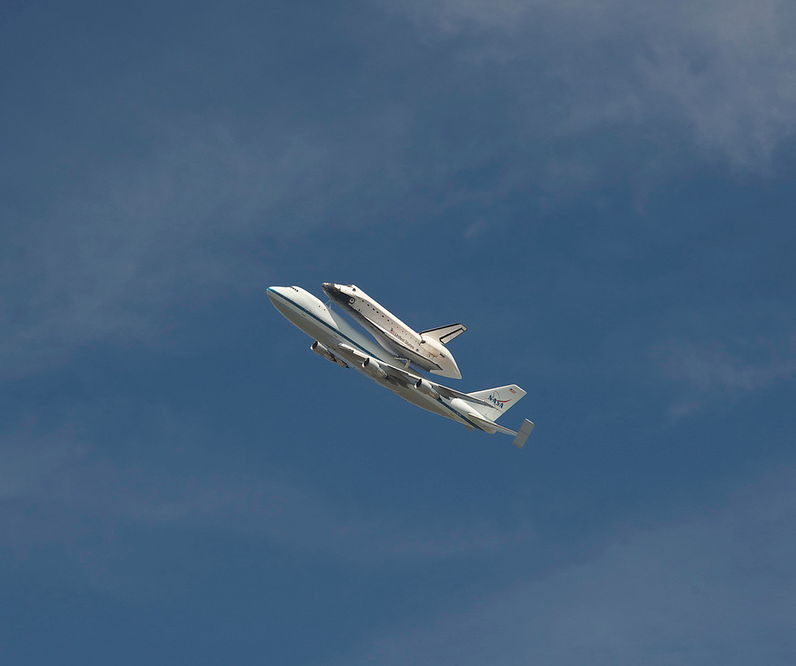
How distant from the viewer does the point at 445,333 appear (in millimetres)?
108875

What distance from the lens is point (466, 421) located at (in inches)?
4363

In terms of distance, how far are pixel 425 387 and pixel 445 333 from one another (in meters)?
6.73

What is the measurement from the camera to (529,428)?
366 feet

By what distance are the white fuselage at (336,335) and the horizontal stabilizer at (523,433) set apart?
10066 mm

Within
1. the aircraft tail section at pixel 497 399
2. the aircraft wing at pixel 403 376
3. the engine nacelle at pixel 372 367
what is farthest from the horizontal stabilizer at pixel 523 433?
the engine nacelle at pixel 372 367

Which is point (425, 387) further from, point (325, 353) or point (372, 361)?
point (325, 353)

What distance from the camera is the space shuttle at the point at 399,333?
105 meters

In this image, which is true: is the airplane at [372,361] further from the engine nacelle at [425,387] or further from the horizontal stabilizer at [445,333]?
the horizontal stabilizer at [445,333]

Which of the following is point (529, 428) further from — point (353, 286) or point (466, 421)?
point (353, 286)

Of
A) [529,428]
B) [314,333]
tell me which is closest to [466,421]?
[529,428]

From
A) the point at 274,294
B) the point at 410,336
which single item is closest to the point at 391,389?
the point at 410,336

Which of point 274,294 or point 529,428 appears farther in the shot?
point 529,428

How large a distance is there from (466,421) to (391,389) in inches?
386

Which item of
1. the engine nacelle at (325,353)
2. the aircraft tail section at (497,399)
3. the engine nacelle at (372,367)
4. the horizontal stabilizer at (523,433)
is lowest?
the engine nacelle at (372,367)
